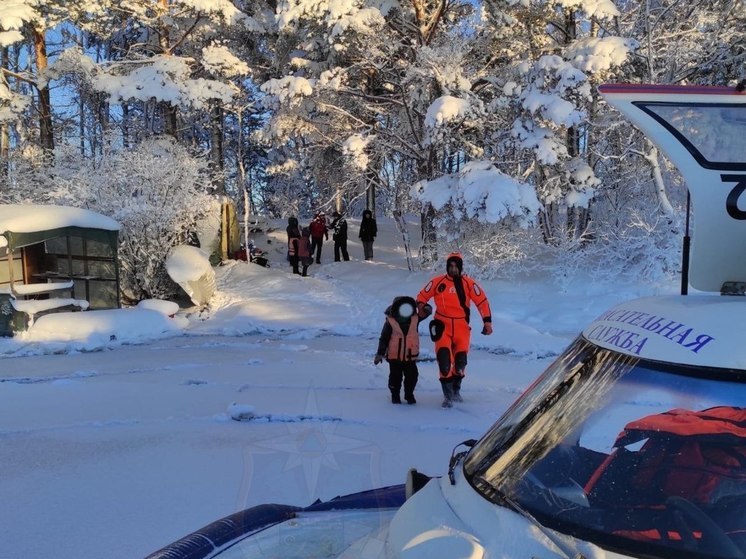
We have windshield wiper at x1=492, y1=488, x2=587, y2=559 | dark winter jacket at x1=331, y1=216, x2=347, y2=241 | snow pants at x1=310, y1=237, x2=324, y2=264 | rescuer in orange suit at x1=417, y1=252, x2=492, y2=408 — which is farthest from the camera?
snow pants at x1=310, y1=237, x2=324, y2=264

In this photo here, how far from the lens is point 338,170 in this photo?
22906 mm

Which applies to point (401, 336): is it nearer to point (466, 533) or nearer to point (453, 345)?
point (453, 345)

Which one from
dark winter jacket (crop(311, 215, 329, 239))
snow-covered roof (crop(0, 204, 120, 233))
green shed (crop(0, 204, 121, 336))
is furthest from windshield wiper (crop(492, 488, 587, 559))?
dark winter jacket (crop(311, 215, 329, 239))

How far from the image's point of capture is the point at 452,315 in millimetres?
6492

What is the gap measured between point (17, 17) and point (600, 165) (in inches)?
605

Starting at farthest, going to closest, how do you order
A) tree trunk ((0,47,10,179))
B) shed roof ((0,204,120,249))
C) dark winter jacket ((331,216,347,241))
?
dark winter jacket ((331,216,347,241)) → tree trunk ((0,47,10,179)) → shed roof ((0,204,120,249))

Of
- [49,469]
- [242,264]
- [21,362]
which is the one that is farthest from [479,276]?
[49,469]

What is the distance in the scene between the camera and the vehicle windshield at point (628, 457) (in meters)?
1.61

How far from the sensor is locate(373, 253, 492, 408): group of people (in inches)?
255

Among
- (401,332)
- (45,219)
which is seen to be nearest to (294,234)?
(45,219)

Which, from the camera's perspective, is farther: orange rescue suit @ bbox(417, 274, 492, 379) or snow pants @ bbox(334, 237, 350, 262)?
snow pants @ bbox(334, 237, 350, 262)

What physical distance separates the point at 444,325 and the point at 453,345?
231 millimetres

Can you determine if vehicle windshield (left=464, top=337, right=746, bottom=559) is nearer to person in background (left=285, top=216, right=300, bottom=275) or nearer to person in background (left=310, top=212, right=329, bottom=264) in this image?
person in background (left=285, top=216, right=300, bottom=275)

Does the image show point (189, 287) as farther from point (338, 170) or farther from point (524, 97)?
point (338, 170)
